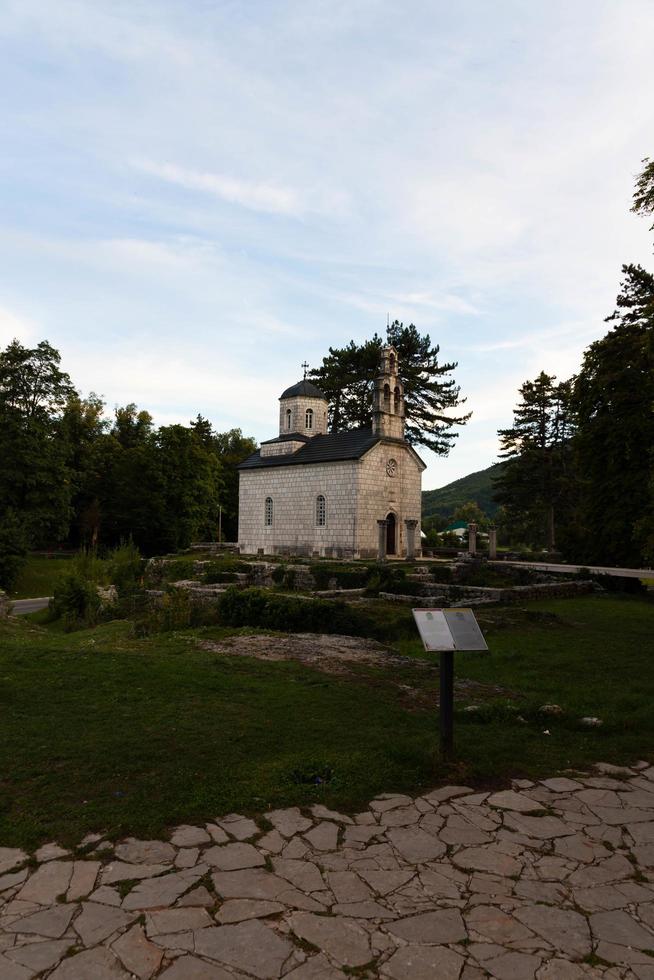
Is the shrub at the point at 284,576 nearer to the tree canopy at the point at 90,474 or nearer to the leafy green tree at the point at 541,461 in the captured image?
the tree canopy at the point at 90,474

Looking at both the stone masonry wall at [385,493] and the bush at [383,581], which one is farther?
the stone masonry wall at [385,493]

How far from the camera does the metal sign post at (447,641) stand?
5.28m

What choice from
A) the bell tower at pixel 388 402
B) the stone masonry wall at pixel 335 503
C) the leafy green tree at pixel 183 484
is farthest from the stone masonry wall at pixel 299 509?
the leafy green tree at pixel 183 484

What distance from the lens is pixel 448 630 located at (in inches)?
213

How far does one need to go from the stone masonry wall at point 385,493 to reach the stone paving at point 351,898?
30448 mm

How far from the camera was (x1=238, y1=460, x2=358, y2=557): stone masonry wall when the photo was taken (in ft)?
116

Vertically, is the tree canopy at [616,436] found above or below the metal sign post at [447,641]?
above

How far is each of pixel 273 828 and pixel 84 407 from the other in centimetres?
6058

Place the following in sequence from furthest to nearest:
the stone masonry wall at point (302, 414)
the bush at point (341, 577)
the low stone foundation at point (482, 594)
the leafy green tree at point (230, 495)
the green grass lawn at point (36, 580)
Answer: the leafy green tree at point (230, 495) → the stone masonry wall at point (302, 414) → the green grass lawn at point (36, 580) → the bush at point (341, 577) → the low stone foundation at point (482, 594)

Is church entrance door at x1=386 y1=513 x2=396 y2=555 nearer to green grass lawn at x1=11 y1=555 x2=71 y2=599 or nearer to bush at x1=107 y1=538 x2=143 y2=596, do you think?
bush at x1=107 y1=538 x2=143 y2=596

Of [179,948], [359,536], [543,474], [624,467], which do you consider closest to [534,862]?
[179,948]

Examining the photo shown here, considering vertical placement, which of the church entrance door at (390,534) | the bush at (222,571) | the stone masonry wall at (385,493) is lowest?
the bush at (222,571)

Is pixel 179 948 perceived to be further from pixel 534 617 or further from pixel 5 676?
pixel 534 617

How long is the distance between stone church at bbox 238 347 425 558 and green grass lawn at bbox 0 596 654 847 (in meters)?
23.0
